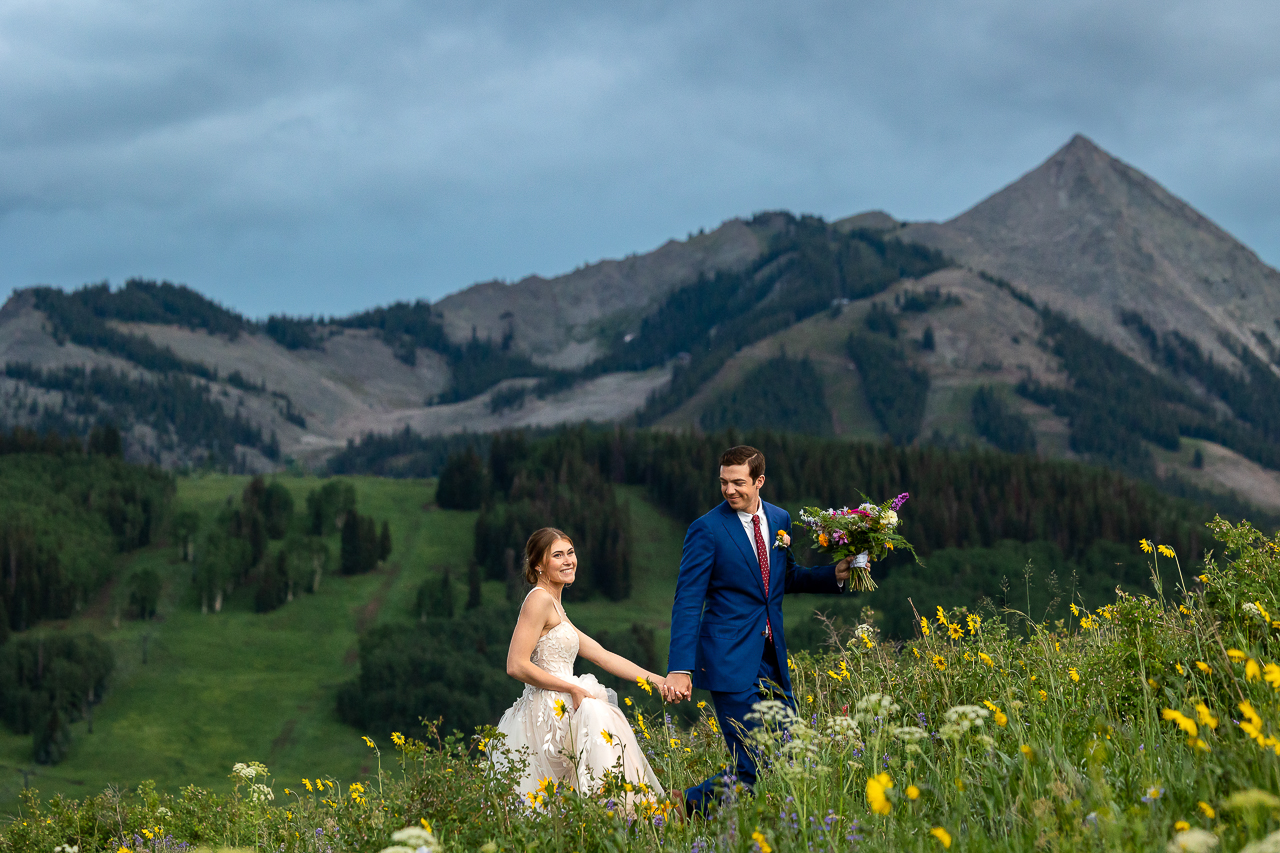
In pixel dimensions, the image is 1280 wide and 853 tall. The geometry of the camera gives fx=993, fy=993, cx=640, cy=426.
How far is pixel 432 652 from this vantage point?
146m

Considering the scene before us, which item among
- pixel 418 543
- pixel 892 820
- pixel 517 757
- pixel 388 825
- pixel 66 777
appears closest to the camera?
pixel 892 820

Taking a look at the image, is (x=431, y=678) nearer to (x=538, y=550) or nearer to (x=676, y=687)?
(x=538, y=550)

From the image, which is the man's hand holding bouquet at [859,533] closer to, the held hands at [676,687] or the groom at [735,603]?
the groom at [735,603]

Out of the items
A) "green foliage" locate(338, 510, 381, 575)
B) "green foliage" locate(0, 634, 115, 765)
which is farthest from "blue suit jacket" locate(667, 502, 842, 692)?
"green foliage" locate(338, 510, 381, 575)

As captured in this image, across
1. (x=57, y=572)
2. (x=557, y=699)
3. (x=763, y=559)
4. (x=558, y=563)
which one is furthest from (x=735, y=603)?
(x=57, y=572)

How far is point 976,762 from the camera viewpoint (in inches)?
243

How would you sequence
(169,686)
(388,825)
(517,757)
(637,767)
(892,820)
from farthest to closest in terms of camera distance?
(169,686) → (517,757) → (637,767) → (388,825) → (892,820)

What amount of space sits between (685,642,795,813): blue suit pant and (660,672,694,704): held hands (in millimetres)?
314

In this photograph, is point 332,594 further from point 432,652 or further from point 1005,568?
point 1005,568

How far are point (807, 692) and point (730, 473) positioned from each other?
2.46 m

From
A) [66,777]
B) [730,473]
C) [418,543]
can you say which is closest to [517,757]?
[730,473]

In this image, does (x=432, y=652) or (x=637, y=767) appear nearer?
(x=637, y=767)

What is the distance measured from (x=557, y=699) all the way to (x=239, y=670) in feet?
514

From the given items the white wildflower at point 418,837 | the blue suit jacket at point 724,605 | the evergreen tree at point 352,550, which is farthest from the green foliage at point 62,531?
the white wildflower at point 418,837
